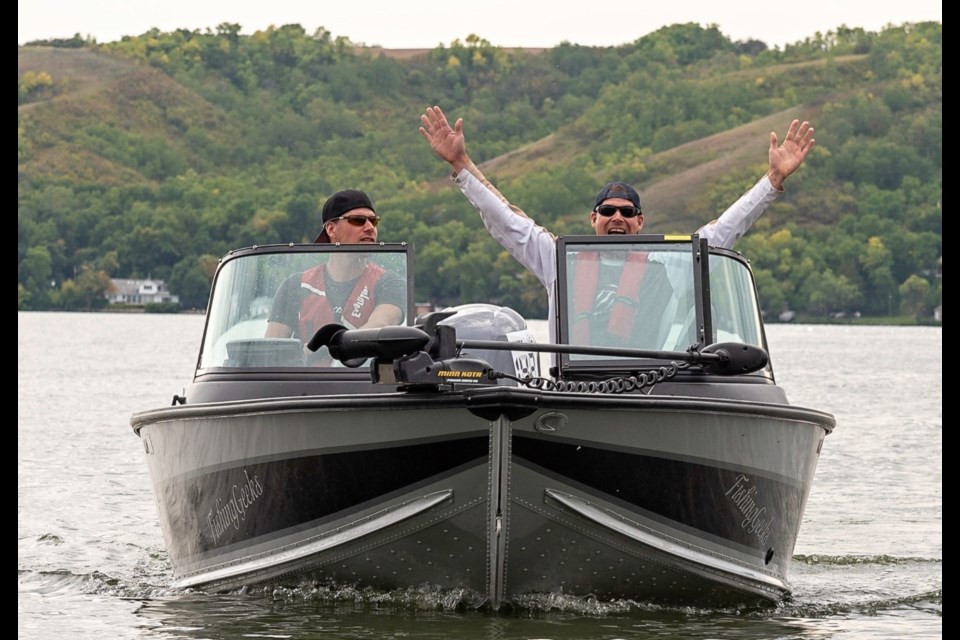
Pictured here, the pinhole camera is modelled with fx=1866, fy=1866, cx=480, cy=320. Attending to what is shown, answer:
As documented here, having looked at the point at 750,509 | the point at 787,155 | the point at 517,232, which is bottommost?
the point at 750,509

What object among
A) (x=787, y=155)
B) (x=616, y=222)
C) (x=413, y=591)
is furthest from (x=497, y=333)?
(x=787, y=155)

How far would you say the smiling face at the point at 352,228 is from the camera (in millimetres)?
10492

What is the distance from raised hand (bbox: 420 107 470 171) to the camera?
10.3m

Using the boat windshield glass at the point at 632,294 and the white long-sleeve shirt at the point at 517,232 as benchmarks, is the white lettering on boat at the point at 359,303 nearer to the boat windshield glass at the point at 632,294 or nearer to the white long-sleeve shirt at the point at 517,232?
the white long-sleeve shirt at the point at 517,232

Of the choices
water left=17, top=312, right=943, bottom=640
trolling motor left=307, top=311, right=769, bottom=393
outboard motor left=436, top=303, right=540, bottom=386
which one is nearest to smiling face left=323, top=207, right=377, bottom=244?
outboard motor left=436, top=303, right=540, bottom=386

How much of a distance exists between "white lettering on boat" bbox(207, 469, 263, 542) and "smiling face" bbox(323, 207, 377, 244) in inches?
63.0

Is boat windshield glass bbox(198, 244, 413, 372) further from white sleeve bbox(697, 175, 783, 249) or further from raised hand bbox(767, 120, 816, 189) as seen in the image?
raised hand bbox(767, 120, 816, 189)

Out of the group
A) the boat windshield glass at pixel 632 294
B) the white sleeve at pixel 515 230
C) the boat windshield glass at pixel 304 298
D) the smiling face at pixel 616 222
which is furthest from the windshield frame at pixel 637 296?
the boat windshield glass at pixel 304 298

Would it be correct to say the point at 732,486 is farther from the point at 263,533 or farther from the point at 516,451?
the point at 263,533

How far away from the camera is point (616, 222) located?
10.5 meters

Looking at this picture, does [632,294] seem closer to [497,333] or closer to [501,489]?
[497,333]

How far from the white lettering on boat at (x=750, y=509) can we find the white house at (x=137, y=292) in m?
133

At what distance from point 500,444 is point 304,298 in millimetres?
1887

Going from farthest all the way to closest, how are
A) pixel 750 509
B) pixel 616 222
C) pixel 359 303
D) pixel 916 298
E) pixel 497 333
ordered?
pixel 916 298, pixel 616 222, pixel 359 303, pixel 497 333, pixel 750 509
